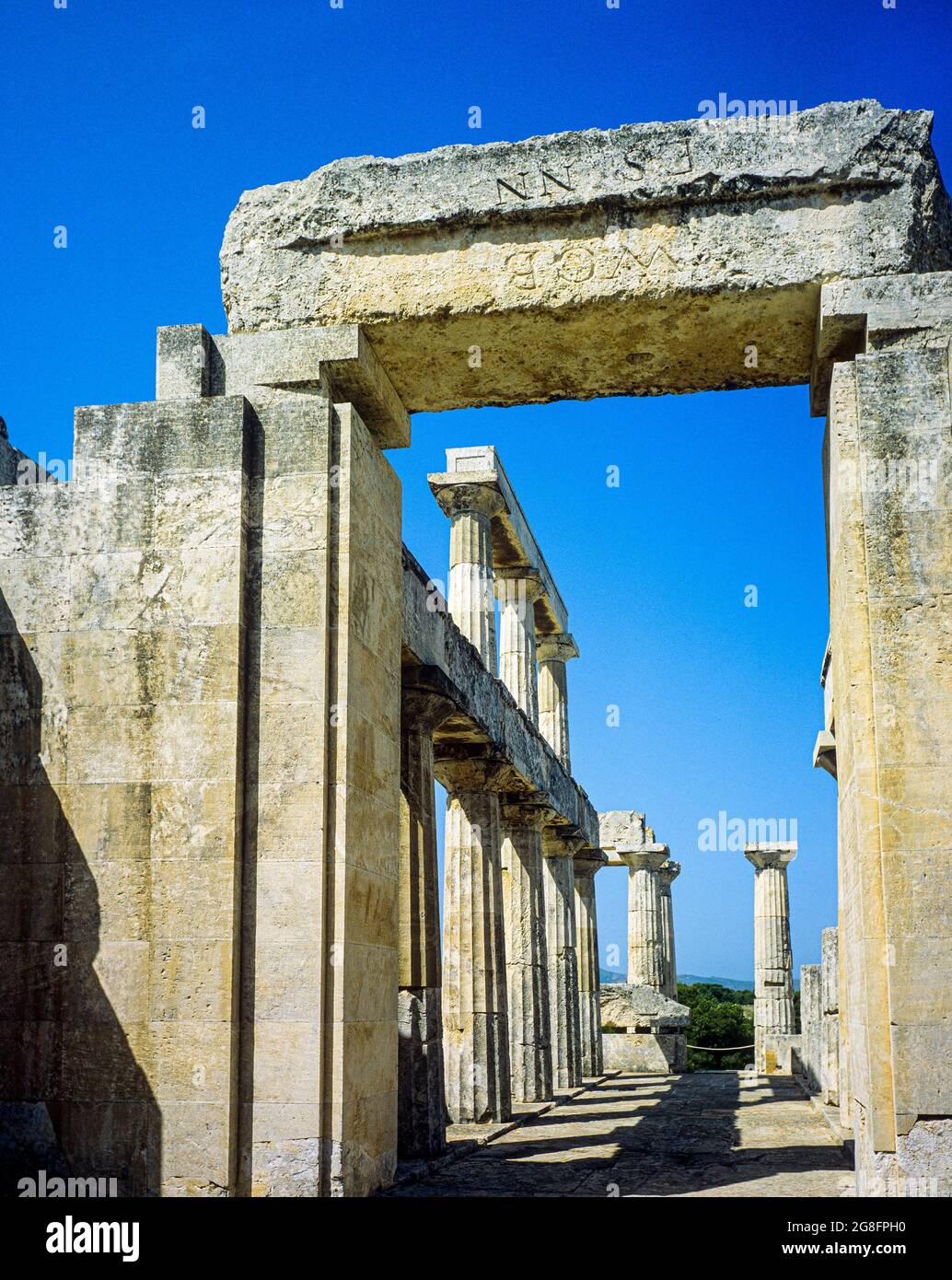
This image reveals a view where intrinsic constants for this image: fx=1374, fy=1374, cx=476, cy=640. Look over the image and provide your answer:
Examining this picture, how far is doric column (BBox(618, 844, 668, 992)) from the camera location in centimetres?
3734

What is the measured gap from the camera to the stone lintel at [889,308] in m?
8.09

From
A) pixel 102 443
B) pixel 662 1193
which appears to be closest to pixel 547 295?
pixel 102 443

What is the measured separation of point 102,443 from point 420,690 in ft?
18.7

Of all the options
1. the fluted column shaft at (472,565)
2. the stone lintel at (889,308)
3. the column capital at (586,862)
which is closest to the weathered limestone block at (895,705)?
the stone lintel at (889,308)

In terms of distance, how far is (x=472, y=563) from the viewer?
19.6 metres

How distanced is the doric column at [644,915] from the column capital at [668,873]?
0.87 meters

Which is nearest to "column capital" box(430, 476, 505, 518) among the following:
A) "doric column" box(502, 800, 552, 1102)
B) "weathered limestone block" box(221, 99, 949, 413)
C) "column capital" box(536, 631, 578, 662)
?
"doric column" box(502, 800, 552, 1102)

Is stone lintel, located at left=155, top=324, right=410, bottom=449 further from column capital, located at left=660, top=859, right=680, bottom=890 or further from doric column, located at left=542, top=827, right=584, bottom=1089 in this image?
column capital, located at left=660, top=859, right=680, bottom=890

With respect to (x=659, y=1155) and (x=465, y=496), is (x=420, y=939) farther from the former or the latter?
(x=465, y=496)

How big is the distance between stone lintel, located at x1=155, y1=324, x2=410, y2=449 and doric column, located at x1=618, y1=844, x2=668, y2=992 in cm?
2979

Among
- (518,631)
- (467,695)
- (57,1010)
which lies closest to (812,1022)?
(518,631)

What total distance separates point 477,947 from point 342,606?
10489mm

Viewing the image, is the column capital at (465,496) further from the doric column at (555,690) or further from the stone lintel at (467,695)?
the doric column at (555,690)
